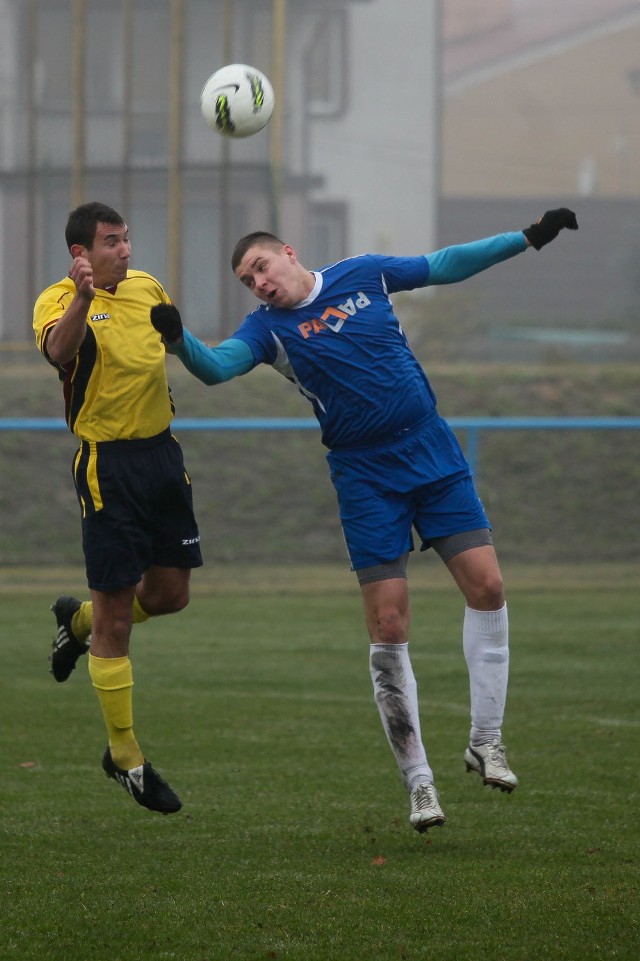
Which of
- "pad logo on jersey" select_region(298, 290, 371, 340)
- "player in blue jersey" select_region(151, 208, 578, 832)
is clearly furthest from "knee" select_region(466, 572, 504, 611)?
"pad logo on jersey" select_region(298, 290, 371, 340)

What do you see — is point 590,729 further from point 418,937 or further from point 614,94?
point 614,94

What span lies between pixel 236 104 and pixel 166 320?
1.45 m

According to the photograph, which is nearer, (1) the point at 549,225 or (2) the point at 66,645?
(1) the point at 549,225

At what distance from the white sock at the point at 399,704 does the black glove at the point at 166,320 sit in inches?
53.1

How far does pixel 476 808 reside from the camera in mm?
5727

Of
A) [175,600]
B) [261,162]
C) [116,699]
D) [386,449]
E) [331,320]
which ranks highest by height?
[261,162]

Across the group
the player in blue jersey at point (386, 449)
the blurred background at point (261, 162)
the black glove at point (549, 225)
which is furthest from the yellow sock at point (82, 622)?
the blurred background at point (261, 162)

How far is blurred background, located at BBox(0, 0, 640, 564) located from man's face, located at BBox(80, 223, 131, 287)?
9263mm

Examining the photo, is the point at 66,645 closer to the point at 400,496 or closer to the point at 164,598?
the point at 164,598

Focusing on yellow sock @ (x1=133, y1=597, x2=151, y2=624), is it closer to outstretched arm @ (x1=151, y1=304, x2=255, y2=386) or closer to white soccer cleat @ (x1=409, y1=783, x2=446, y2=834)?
outstretched arm @ (x1=151, y1=304, x2=255, y2=386)

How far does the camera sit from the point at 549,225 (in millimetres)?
5496

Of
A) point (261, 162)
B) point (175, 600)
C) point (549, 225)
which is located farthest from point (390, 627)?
point (261, 162)

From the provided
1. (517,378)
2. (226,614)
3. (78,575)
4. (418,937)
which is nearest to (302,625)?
(226,614)

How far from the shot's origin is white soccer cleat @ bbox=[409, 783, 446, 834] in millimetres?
4934
